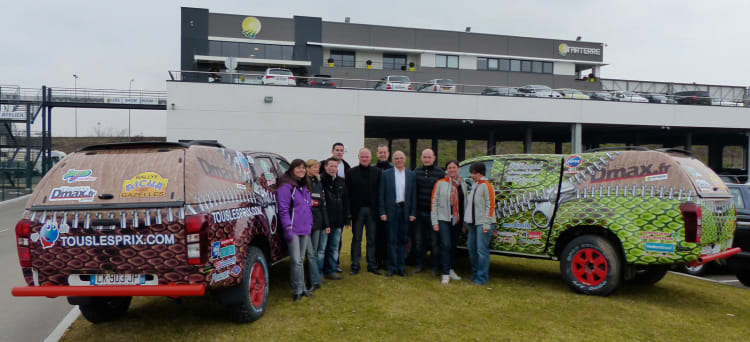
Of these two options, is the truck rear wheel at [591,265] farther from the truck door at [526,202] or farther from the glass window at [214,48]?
the glass window at [214,48]

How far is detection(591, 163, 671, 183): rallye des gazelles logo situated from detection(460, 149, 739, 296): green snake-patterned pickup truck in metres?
0.01

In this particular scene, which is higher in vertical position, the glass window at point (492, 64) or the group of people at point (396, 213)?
the glass window at point (492, 64)

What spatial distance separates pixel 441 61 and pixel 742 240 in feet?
117

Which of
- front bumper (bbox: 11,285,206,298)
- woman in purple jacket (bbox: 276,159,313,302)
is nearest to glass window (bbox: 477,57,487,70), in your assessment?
woman in purple jacket (bbox: 276,159,313,302)

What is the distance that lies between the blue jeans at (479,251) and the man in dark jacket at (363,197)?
143cm

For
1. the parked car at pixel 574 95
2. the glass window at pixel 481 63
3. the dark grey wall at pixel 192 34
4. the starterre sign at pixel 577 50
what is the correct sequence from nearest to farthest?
the parked car at pixel 574 95 → the dark grey wall at pixel 192 34 → the glass window at pixel 481 63 → the starterre sign at pixel 577 50

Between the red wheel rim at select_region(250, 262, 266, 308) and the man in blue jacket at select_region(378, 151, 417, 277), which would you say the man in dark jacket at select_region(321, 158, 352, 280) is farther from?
the red wheel rim at select_region(250, 262, 266, 308)

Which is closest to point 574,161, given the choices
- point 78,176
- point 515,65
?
point 78,176

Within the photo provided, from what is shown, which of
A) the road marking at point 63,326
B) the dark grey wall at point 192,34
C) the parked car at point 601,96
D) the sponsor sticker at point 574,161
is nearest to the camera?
the road marking at point 63,326

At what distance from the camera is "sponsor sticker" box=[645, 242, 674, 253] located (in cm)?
548

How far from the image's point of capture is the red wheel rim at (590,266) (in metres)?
5.96

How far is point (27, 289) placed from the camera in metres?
4.07

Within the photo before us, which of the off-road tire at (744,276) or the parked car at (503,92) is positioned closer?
the off-road tire at (744,276)

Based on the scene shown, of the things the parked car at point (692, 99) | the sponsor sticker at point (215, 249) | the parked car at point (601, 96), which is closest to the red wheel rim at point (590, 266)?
the sponsor sticker at point (215, 249)
